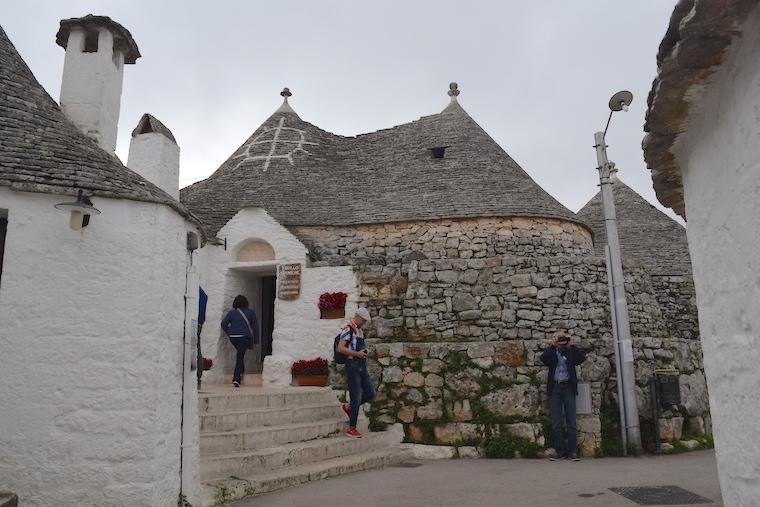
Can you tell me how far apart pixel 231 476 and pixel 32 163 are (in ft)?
11.6

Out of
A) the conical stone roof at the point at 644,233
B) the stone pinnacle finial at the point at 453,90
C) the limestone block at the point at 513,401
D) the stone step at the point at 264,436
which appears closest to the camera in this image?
the stone step at the point at 264,436

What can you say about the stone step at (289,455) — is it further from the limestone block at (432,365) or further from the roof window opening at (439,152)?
the roof window opening at (439,152)

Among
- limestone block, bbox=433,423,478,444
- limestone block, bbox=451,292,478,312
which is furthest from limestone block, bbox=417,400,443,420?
limestone block, bbox=451,292,478,312

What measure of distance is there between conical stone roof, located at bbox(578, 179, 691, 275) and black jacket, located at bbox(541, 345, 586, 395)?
655 centimetres

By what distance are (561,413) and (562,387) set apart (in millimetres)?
382

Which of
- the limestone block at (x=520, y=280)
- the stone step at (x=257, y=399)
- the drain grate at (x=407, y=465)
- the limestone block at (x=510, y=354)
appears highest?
the limestone block at (x=520, y=280)

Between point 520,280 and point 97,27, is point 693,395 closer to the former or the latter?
point 520,280

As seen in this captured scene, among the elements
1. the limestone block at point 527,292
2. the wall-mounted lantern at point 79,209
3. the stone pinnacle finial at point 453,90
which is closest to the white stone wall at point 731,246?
the wall-mounted lantern at point 79,209

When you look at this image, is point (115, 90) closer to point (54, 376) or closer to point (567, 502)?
point (54, 376)

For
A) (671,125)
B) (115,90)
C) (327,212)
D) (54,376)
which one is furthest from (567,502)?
(327,212)

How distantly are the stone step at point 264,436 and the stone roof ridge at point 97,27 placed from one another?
526 centimetres

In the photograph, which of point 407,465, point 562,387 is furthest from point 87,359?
point 562,387

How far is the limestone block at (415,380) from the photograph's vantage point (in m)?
9.15

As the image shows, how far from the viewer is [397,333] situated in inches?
405
